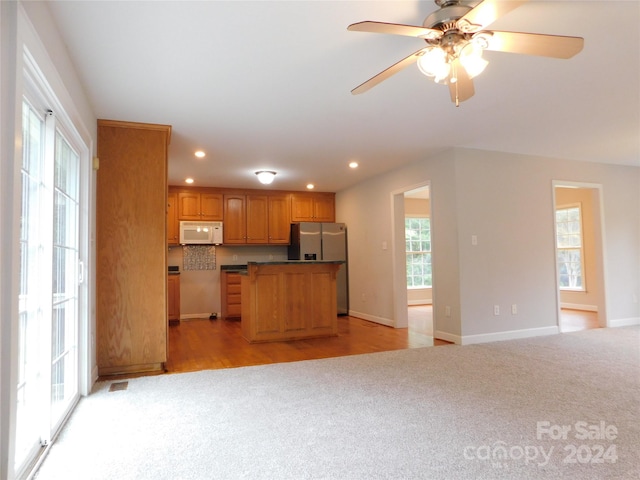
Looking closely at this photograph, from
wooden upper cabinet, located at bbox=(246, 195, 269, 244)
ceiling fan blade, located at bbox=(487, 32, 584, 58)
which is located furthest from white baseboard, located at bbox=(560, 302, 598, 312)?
ceiling fan blade, located at bbox=(487, 32, 584, 58)

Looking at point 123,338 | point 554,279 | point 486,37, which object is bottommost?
point 123,338

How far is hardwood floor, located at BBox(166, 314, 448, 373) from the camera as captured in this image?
3898 mm

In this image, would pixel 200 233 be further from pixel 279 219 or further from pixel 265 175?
pixel 265 175

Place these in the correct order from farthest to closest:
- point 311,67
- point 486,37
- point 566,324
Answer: point 566,324, point 311,67, point 486,37

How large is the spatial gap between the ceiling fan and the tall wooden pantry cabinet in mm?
2560

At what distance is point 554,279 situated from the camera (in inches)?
197

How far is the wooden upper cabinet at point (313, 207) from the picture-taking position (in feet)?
24.0

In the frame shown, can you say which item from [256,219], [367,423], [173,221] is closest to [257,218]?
[256,219]

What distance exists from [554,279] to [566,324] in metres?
1.13

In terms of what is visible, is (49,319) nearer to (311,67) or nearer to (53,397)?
(53,397)

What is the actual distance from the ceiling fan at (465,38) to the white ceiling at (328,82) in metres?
0.25

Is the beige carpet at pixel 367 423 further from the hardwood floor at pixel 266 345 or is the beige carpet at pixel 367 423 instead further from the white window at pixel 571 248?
the white window at pixel 571 248

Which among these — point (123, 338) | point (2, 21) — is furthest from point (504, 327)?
point (2, 21)

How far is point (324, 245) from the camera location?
6.96 m
